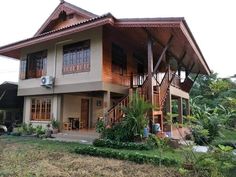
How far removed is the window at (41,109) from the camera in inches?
579

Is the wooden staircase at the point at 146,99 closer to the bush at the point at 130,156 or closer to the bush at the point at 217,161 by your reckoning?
the bush at the point at 130,156

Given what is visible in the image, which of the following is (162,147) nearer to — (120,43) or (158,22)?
(158,22)

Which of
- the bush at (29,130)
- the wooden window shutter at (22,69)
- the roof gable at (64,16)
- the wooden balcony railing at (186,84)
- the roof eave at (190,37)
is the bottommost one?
the bush at (29,130)

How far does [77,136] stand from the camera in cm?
1242

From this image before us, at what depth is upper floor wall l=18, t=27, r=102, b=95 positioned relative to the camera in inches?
476

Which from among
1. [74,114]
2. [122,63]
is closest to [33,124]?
[74,114]

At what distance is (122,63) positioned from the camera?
1396 cm

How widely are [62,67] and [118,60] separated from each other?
320 centimetres

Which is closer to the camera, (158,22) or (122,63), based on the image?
(158,22)

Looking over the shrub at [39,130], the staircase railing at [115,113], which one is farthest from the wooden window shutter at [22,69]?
the staircase railing at [115,113]

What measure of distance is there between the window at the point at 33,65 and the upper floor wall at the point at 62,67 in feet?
0.69

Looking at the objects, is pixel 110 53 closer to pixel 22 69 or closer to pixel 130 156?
pixel 130 156

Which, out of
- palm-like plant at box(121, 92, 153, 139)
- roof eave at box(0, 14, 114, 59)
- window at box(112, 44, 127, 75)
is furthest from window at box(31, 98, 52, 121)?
palm-like plant at box(121, 92, 153, 139)

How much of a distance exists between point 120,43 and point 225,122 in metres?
9.15
